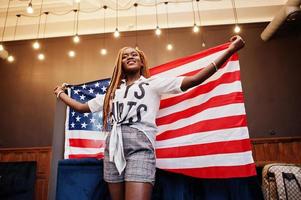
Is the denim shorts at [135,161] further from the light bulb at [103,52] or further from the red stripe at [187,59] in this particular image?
the light bulb at [103,52]

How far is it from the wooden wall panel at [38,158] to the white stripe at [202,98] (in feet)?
11.4

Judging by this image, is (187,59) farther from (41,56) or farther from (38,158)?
(41,56)

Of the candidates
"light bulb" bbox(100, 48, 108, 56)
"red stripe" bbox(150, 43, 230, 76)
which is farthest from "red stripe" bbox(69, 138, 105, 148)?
"light bulb" bbox(100, 48, 108, 56)

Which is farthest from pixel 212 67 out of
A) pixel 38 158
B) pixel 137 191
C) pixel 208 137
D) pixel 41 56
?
pixel 41 56

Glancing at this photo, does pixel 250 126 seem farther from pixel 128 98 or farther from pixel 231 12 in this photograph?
pixel 128 98

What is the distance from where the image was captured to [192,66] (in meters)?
1.90

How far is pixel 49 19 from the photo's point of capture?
5.22 meters

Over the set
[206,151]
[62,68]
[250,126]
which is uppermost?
[62,68]

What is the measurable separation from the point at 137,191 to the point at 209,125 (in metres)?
0.70

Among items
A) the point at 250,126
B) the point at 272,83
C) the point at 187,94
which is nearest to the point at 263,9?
the point at 272,83

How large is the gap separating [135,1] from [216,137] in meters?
4.16

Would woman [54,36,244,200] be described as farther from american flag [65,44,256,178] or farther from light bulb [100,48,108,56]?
light bulb [100,48,108,56]

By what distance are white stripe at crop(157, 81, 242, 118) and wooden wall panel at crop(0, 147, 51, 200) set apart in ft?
11.4

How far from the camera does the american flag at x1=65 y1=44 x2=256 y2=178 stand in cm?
149
